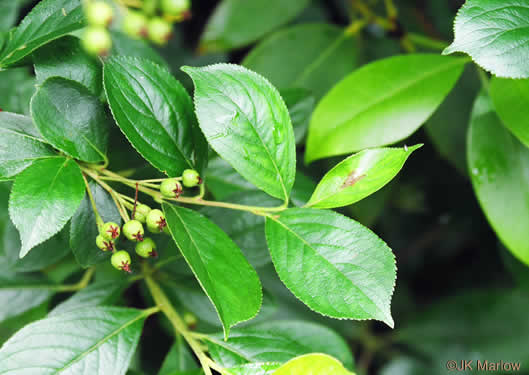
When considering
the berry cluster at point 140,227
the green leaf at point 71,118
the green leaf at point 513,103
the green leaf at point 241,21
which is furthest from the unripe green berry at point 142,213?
the green leaf at point 241,21

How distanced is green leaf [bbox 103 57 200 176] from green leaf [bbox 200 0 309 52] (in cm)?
70

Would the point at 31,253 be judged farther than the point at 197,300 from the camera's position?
No

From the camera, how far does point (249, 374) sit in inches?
27.7

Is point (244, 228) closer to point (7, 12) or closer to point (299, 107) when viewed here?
point (299, 107)

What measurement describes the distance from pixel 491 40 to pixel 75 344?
0.73 m

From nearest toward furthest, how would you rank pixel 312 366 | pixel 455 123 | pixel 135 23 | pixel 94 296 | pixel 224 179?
1. pixel 312 366
2. pixel 135 23
3. pixel 94 296
4. pixel 224 179
5. pixel 455 123

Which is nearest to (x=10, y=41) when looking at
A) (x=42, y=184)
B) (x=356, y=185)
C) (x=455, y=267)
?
(x=42, y=184)

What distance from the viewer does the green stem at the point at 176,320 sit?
79 cm

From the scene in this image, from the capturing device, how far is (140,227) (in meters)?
0.70

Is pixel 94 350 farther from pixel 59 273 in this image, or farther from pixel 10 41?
pixel 59 273

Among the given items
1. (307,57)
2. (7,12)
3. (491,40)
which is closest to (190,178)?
(491,40)

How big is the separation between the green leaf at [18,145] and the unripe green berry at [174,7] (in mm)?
254

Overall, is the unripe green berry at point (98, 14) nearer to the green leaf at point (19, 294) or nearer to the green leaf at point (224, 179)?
the green leaf at point (224, 179)

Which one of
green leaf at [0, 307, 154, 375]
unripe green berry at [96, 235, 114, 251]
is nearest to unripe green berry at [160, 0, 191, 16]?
unripe green berry at [96, 235, 114, 251]
